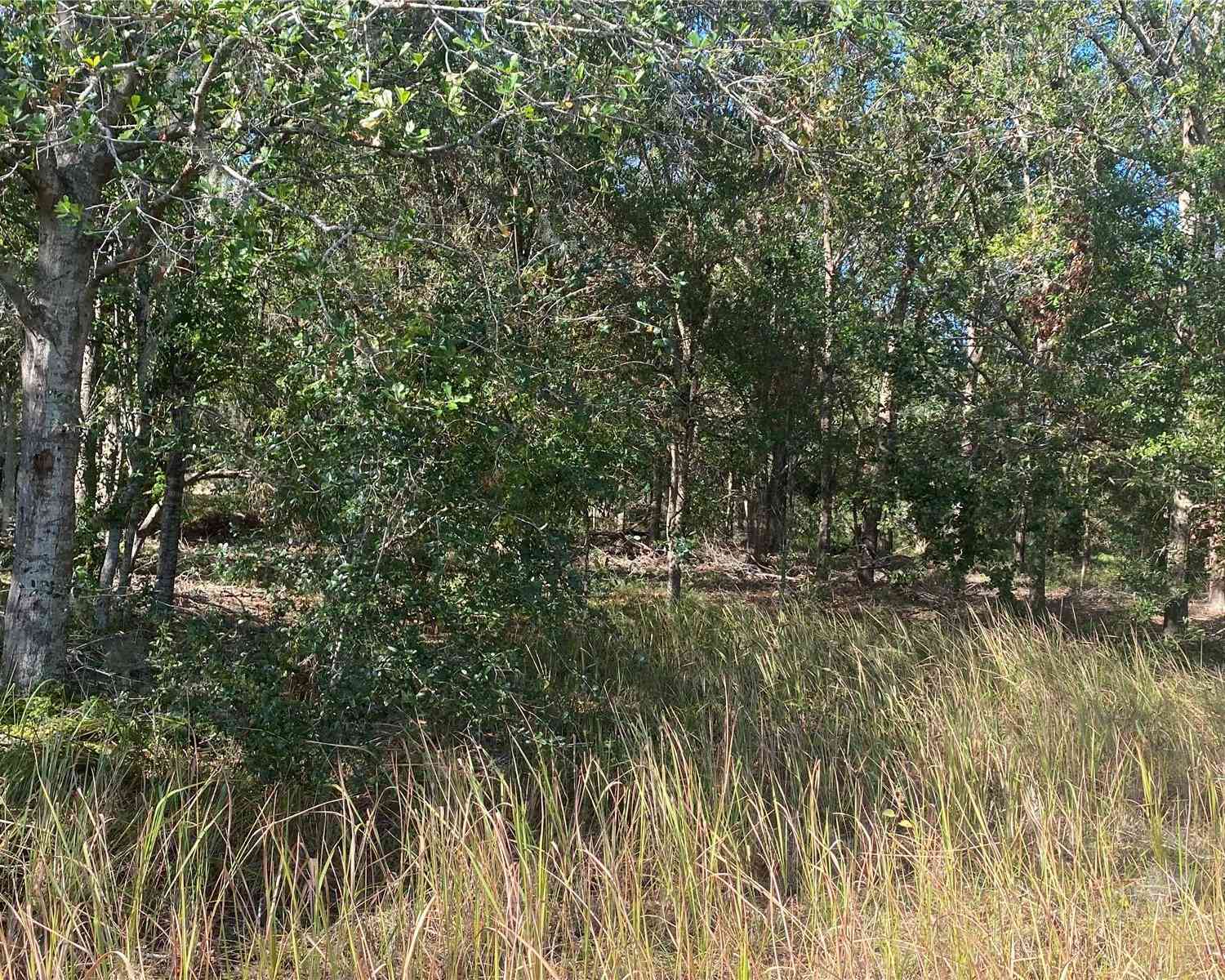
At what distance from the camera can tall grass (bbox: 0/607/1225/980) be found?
2643mm

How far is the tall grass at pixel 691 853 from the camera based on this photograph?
2643 millimetres

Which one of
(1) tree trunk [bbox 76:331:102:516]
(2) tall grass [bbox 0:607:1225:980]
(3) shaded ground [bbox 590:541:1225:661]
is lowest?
(2) tall grass [bbox 0:607:1225:980]

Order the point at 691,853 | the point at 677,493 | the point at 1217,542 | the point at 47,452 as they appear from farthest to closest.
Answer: the point at 677,493 → the point at 1217,542 → the point at 47,452 → the point at 691,853

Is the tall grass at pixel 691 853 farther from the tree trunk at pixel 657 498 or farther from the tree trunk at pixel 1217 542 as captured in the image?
the tree trunk at pixel 657 498

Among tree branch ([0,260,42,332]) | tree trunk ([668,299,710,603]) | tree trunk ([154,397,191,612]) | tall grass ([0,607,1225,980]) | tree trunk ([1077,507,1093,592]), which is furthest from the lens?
tree trunk ([1077,507,1093,592])

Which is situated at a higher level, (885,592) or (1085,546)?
(1085,546)

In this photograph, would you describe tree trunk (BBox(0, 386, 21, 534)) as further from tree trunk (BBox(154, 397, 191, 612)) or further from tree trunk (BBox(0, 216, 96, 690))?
tree trunk (BBox(0, 216, 96, 690))

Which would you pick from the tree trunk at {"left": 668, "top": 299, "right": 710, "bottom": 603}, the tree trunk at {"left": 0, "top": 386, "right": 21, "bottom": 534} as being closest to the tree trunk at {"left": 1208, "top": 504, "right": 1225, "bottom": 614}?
the tree trunk at {"left": 668, "top": 299, "right": 710, "bottom": 603}

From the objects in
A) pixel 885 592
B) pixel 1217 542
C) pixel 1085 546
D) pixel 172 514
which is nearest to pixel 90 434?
pixel 172 514

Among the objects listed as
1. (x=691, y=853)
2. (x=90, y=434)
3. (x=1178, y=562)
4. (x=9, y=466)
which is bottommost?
(x=691, y=853)

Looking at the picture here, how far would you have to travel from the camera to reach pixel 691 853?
3.15 metres

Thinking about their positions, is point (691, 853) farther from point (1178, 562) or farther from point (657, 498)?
point (657, 498)

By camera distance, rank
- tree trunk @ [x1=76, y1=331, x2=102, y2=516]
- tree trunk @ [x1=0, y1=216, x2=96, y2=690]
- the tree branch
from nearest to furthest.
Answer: the tree branch < tree trunk @ [x1=0, y1=216, x2=96, y2=690] < tree trunk @ [x1=76, y1=331, x2=102, y2=516]

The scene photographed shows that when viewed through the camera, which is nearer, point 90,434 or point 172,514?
point 172,514
